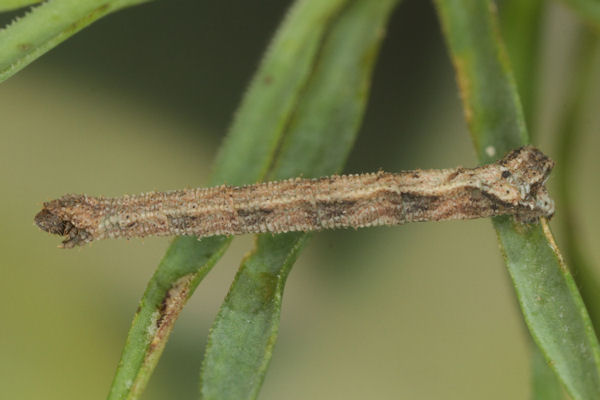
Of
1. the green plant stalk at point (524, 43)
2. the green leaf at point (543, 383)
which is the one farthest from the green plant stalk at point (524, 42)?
the green leaf at point (543, 383)

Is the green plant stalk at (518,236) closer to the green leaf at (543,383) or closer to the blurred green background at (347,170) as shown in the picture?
the green leaf at (543,383)

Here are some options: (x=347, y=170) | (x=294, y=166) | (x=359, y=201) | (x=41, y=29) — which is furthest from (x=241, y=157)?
(x=347, y=170)

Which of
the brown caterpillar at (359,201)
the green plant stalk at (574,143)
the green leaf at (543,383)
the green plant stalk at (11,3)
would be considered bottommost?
the green leaf at (543,383)

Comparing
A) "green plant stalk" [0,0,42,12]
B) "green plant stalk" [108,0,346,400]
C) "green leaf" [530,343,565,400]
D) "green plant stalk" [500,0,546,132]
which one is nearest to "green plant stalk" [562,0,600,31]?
"green plant stalk" [500,0,546,132]

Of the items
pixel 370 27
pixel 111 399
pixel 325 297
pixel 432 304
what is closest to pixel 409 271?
pixel 432 304

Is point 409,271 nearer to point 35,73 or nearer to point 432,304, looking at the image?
point 432,304

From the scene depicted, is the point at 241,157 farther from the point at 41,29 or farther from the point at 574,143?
the point at 574,143

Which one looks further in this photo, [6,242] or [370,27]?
[6,242]
